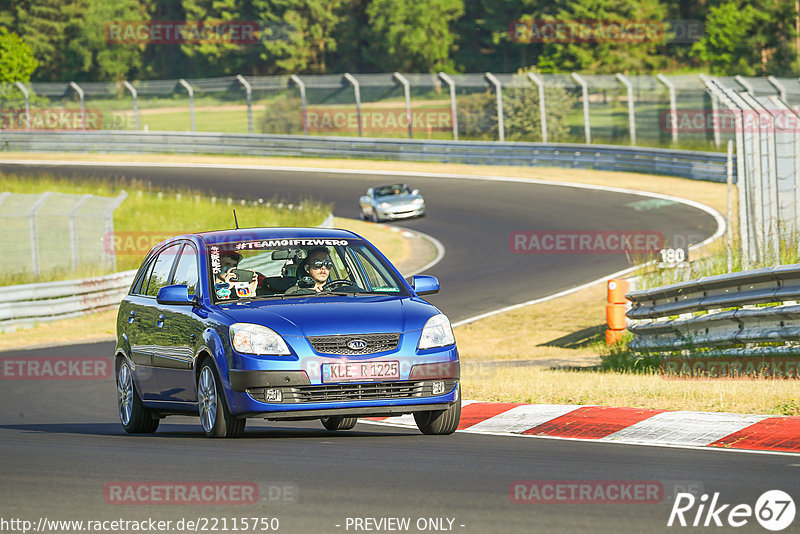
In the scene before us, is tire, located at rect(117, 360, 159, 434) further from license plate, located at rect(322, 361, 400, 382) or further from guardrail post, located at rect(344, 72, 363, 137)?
guardrail post, located at rect(344, 72, 363, 137)

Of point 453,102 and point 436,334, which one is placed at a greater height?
point 436,334

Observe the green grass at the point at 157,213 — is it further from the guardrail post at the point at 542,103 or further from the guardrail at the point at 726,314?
the guardrail at the point at 726,314

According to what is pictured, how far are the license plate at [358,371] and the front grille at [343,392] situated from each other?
51 mm

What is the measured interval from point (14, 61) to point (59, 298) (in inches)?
2395

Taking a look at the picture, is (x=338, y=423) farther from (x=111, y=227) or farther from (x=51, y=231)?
(x=111, y=227)

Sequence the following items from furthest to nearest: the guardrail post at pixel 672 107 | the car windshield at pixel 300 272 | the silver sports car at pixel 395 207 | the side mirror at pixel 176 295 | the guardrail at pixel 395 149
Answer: the guardrail post at pixel 672 107 < the guardrail at pixel 395 149 < the silver sports car at pixel 395 207 < the car windshield at pixel 300 272 < the side mirror at pixel 176 295

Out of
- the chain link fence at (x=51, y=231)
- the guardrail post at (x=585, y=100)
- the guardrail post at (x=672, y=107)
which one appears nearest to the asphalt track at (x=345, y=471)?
the chain link fence at (x=51, y=231)

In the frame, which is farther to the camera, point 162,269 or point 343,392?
point 162,269

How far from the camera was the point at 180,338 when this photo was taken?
386 inches

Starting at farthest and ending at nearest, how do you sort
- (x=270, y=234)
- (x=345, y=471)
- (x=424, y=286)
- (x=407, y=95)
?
(x=407, y=95), (x=270, y=234), (x=424, y=286), (x=345, y=471)

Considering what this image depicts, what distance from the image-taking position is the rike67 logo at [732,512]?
19.0 feet

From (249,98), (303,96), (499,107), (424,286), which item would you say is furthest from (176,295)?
(249,98)

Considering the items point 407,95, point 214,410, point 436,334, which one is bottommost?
point 407,95

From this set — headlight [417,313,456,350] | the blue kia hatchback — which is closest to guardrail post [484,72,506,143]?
the blue kia hatchback
